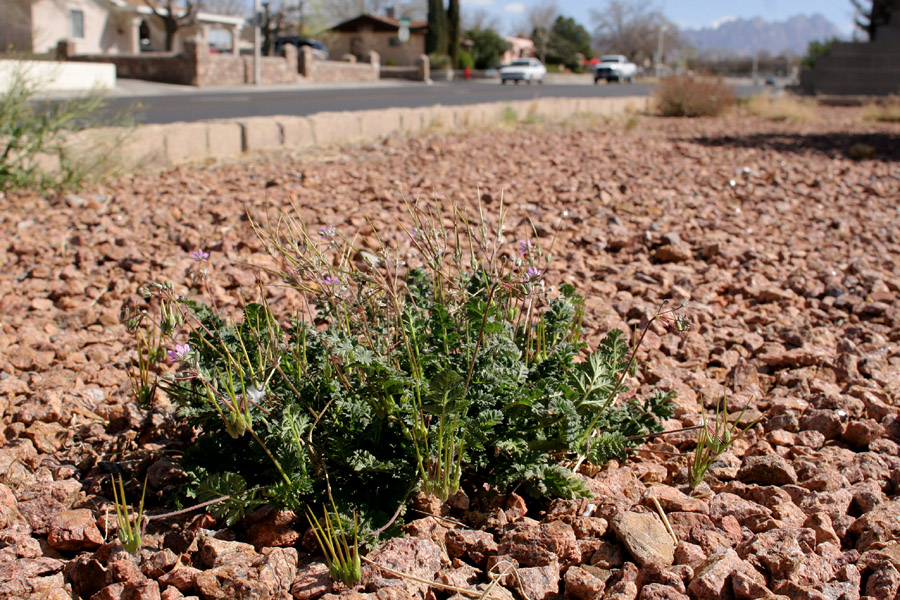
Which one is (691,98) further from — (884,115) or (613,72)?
(613,72)

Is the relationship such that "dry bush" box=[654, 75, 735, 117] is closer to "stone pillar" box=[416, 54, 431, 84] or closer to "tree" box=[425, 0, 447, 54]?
"stone pillar" box=[416, 54, 431, 84]

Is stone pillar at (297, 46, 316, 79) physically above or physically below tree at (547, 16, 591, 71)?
below

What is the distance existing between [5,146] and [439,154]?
3.48m

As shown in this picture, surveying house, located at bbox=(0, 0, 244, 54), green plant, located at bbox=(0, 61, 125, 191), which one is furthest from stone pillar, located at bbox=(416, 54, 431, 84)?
green plant, located at bbox=(0, 61, 125, 191)

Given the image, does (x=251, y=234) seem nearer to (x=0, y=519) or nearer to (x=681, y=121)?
(x=0, y=519)

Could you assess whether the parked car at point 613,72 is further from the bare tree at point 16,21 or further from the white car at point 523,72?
the bare tree at point 16,21

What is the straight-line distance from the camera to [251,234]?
425 cm

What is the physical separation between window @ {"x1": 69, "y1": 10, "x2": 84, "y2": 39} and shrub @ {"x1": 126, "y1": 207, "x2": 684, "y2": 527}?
37.4 m

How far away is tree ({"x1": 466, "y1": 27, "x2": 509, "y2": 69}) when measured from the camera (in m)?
51.2

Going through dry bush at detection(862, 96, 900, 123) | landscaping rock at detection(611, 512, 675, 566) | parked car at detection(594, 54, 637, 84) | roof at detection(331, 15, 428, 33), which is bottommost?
landscaping rock at detection(611, 512, 675, 566)

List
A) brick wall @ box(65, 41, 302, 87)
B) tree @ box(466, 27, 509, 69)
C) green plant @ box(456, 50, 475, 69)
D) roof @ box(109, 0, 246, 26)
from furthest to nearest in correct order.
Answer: tree @ box(466, 27, 509, 69), green plant @ box(456, 50, 475, 69), roof @ box(109, 0, 246, 26), brick wall @ box(65, 41, 302, 87)

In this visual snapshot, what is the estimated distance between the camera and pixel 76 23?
113ft

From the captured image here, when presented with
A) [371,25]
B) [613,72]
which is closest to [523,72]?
[613,72]

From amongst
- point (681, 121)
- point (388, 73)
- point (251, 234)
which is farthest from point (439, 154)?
point (388, 73)
